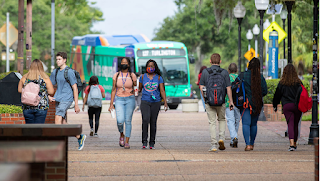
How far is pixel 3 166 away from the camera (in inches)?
156

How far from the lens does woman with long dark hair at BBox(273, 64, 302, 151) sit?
389 inches

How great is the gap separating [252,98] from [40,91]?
3754 millimetres

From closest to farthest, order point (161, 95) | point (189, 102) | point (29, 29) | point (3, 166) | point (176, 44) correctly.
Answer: point (3, 166) < point (161, 95) < point (29, 29) < point (189, 102) < point (176, 44)

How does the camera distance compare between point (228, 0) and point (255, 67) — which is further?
point (228, 0)

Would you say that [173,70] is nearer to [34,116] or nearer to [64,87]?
[64,87]

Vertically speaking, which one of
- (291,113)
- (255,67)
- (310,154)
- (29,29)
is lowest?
(310,154)

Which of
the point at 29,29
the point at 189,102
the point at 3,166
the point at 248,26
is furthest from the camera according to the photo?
the point at 248,26

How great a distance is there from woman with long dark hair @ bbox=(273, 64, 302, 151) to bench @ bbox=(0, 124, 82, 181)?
19.8ft

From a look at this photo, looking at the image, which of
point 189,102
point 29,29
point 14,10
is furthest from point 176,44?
point 14,10

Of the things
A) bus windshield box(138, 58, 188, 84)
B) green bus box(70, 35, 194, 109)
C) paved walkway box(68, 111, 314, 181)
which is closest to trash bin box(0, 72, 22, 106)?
paved walkway box(68, 111, 314, 181)

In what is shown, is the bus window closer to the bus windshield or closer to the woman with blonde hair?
the bus windshield

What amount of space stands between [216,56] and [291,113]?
1808 millimetres

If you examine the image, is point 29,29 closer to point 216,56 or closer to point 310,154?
point 216,56

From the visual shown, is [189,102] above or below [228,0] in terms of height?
below
